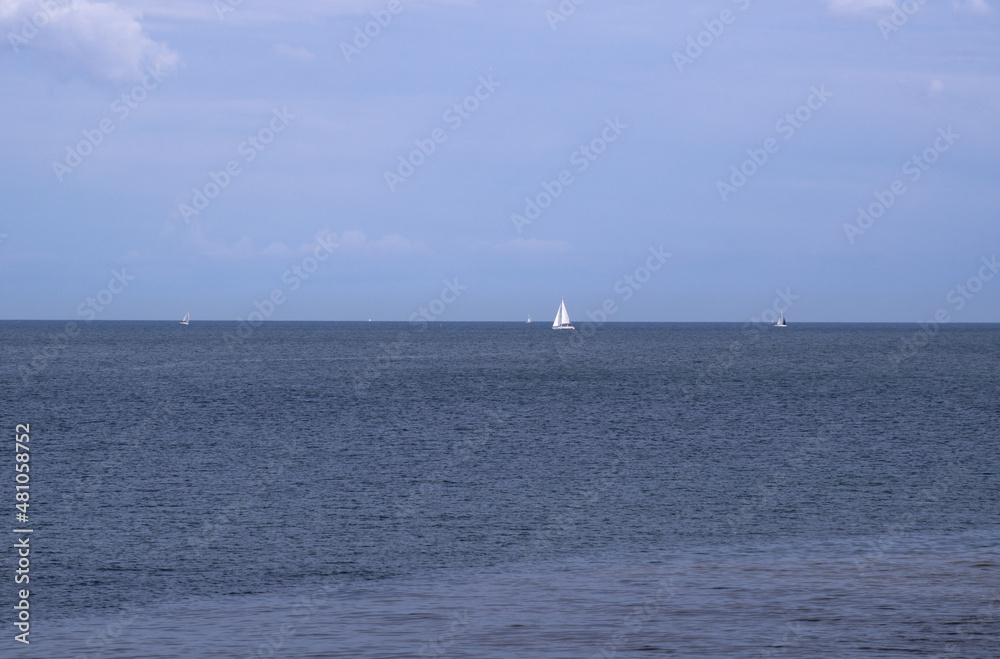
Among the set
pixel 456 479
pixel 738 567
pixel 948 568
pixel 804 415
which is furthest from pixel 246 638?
pixel 804 415

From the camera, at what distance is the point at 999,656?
1866 centimetres

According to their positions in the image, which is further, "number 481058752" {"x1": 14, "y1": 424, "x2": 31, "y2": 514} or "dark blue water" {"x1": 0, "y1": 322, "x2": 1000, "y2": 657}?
"number 481058752" {"x1": 14, "y1": 424, "x2": 31, "y2": 514}

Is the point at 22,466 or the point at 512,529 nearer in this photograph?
the point at 512,529

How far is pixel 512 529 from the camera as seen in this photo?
3028 centimetres

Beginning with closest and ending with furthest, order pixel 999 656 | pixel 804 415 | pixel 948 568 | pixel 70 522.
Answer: pixel 999 656 < pixel 948 568 < pixel 70 522 < pixel 804 415

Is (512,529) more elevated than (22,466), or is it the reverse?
(22,466)

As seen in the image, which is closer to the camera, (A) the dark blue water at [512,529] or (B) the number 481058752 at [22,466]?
(A) the dark blue water at [512,529]

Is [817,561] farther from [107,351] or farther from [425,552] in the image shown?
[107,351]

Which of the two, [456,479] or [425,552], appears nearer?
[425,552]

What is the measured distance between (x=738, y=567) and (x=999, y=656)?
7.38 metres

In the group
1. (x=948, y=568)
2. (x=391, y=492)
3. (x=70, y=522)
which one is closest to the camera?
(x=948, y=568)

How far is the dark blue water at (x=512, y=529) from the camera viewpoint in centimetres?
2020

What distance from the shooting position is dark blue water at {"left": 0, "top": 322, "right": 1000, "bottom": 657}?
20.2 meters

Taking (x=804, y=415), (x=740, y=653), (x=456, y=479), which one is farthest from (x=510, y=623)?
(x=804, y=415)
